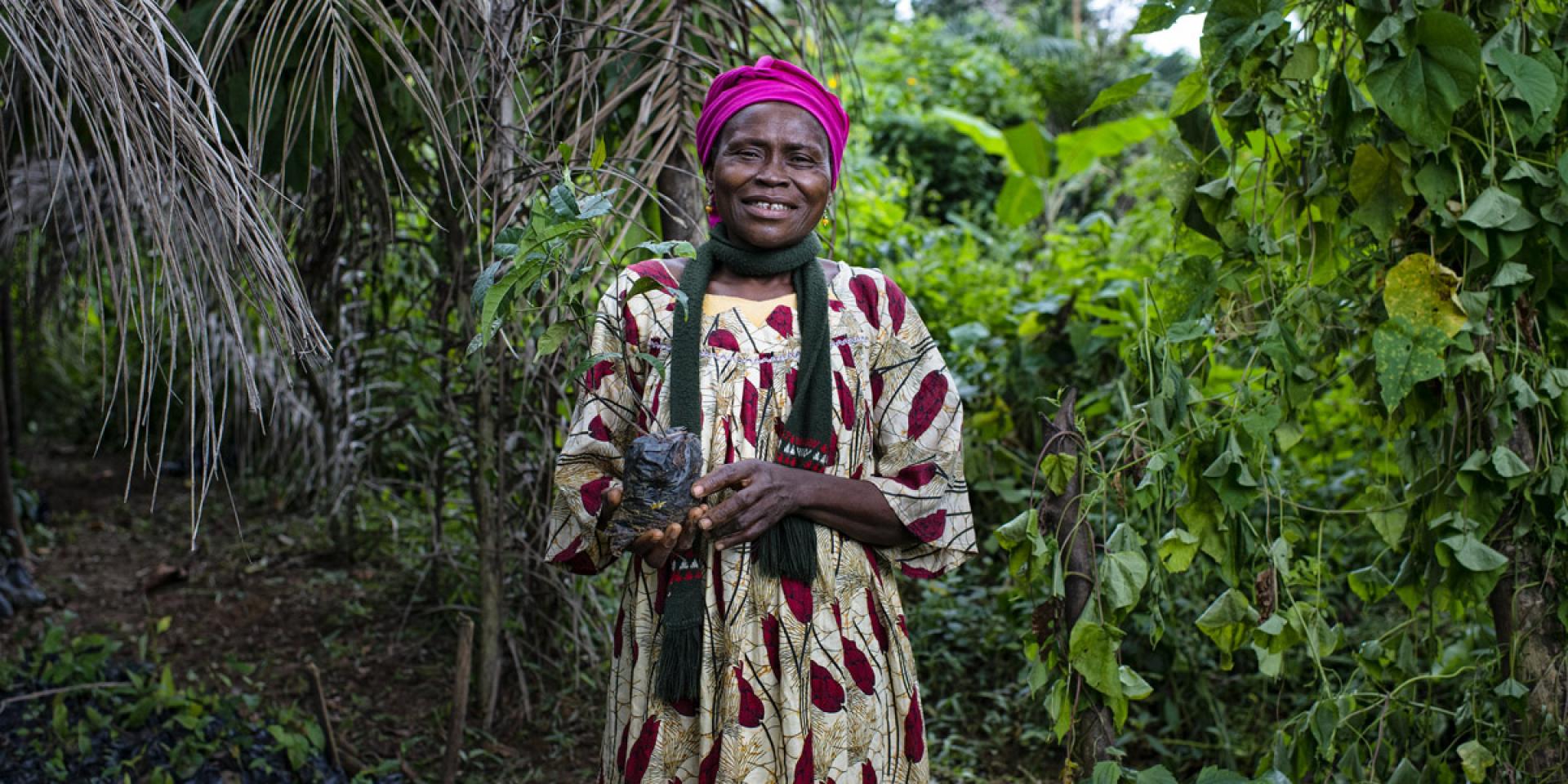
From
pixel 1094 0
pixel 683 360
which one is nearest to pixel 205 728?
pixel 683 360

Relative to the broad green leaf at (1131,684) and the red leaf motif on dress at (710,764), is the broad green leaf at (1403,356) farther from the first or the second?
the red leaf motif on dress at (710,764)

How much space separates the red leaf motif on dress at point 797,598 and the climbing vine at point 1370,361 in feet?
1.17

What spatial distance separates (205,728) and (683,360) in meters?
2.05

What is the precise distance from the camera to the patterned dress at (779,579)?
5.96 ft

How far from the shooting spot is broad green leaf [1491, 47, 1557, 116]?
6.35ft

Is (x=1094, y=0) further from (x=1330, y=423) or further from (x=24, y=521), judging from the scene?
(x=24, y=521)

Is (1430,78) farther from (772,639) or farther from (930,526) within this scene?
(772,639)

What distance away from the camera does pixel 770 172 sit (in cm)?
184

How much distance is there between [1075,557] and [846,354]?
515 millimetres

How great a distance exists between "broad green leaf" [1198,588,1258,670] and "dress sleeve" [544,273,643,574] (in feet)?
3.19

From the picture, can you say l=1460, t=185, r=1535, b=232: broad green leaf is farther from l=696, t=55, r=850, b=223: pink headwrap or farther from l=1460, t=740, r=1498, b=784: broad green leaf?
l=696, t=55, r=850, b=223: pink headwrap

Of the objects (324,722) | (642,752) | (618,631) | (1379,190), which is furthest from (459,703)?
(1379,190)

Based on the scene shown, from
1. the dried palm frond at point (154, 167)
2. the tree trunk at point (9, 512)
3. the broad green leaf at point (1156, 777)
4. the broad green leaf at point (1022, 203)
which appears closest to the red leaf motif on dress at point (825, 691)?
the broad green leaf at point (1156, 777)

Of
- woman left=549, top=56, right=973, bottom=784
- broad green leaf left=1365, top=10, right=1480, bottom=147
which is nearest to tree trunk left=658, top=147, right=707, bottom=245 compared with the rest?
woman left=549, top=56, right=973, bottom=784
